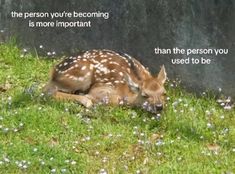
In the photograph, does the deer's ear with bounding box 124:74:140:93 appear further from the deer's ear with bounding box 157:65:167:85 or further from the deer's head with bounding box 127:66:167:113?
the deer's ear with bounding box 157:65:167:85

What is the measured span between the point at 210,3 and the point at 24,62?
8.52 ft

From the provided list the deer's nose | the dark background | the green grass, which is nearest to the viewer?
the green grass

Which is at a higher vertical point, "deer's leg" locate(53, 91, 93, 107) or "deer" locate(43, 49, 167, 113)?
"deer" locate(43, 49, 167, 113)

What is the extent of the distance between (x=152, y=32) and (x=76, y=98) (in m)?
1.35

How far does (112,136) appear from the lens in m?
8.74

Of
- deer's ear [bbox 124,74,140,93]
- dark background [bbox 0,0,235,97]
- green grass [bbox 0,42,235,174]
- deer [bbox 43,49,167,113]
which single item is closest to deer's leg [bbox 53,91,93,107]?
deer [bbox 43,49,167,113]

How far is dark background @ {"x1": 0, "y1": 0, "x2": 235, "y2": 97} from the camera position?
10.1 meters

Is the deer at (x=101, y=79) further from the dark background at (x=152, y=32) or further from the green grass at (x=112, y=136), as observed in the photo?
the dark background at (x=152, y=32)

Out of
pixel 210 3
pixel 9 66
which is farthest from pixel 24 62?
pixel 210 3

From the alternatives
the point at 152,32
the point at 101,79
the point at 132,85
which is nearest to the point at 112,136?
the point at 132,85

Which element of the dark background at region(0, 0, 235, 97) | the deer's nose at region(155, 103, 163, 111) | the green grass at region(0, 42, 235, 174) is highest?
the dark background at region(0, 0, 235, 97)

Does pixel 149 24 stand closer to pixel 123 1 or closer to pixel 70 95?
pixel 123 1

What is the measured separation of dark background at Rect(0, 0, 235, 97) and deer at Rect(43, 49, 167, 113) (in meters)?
0.36

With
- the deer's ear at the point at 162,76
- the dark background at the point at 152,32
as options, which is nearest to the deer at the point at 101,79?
the deer's ear at the point at 162,76
